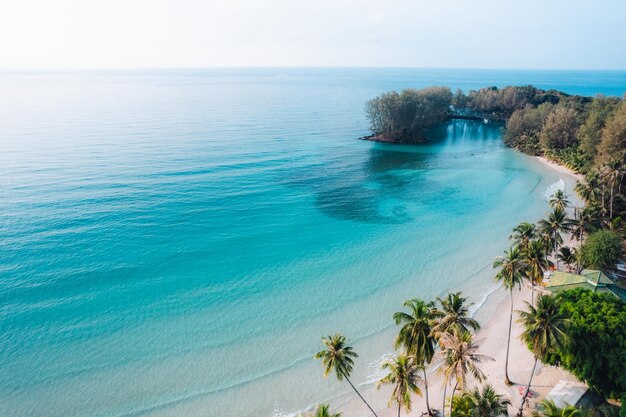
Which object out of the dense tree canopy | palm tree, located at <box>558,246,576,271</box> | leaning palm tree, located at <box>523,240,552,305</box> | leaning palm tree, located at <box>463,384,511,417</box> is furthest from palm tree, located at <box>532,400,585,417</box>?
palm tree, located at <box>558,246,576,271</box>

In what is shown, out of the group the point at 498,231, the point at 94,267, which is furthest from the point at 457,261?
the point at 94,267

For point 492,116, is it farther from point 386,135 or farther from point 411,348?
point 411,348

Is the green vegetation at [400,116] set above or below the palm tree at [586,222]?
above

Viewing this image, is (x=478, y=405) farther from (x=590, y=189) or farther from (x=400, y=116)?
(x=400, y=116)

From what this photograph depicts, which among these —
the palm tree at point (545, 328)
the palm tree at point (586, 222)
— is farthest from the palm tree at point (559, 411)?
the palm tree at point (586, 222)

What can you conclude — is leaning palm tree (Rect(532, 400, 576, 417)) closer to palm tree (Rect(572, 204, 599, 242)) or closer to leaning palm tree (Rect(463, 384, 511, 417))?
leaning palm tree (Rect(463, 384, 511, 417))

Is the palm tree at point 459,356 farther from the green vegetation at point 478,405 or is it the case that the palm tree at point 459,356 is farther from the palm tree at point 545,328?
the palm tree at point 545,328
